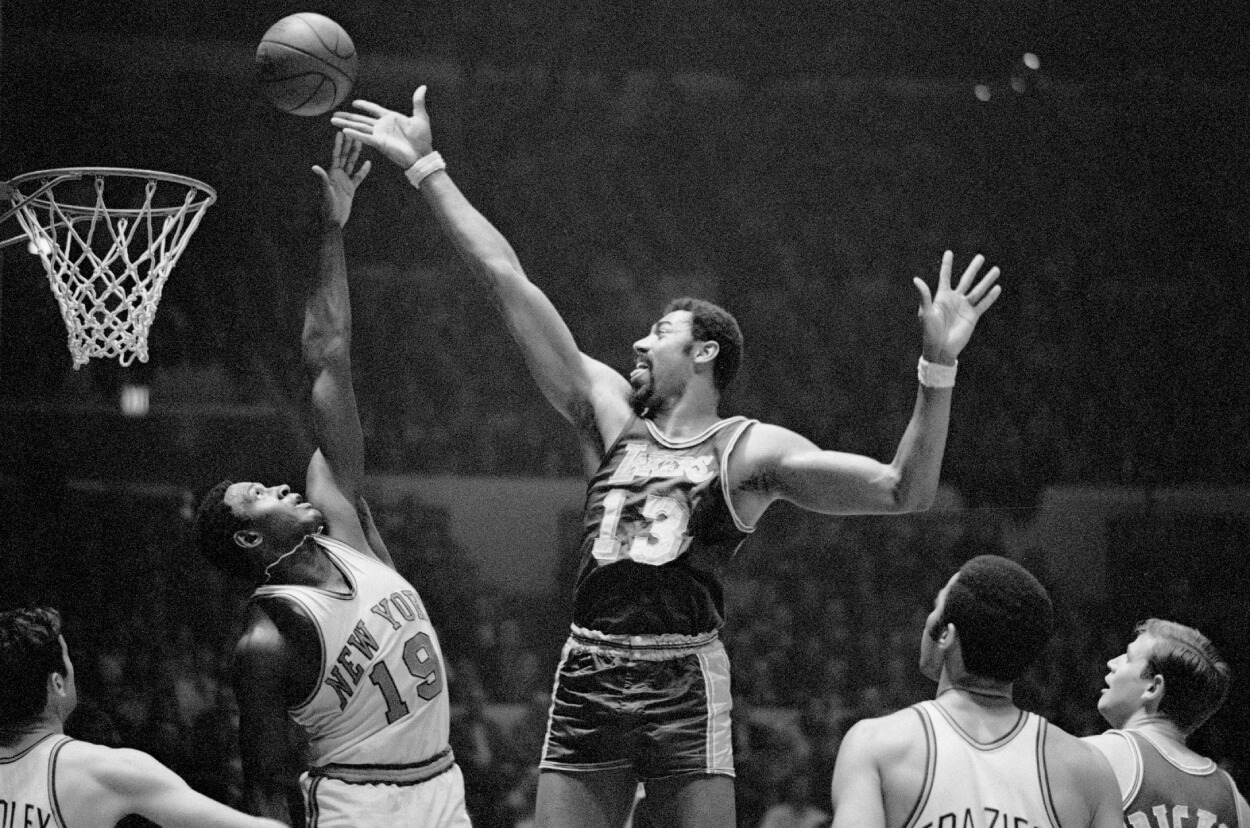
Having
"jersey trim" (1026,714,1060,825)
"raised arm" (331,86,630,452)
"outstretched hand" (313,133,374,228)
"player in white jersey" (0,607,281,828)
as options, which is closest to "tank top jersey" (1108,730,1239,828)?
"jersey trim" (1026,714,1060,825)

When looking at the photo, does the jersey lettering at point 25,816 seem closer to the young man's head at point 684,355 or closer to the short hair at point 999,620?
the young man's head at point 684,355

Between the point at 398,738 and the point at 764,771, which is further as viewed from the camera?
the point at 764,771

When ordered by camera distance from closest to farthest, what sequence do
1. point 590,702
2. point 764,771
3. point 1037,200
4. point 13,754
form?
point 13,754
point 590,702
point 764,771
point 1037,200

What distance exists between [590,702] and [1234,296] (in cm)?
473

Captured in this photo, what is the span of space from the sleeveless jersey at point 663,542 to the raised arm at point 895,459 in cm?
9

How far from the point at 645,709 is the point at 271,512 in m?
1.19

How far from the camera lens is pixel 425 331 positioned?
6.87 meters

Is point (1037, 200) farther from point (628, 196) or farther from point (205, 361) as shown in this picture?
point (205, 361)

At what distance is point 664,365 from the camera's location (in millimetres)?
4168

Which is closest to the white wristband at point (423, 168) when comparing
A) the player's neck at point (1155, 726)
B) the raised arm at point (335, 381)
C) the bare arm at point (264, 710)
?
the raised arm at point (335, 381)

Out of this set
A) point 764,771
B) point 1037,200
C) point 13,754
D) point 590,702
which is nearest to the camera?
point 13,754

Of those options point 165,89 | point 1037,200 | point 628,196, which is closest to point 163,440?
point 165,89

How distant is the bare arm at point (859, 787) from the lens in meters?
2.69

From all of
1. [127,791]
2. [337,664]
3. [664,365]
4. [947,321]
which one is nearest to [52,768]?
[127,791]
